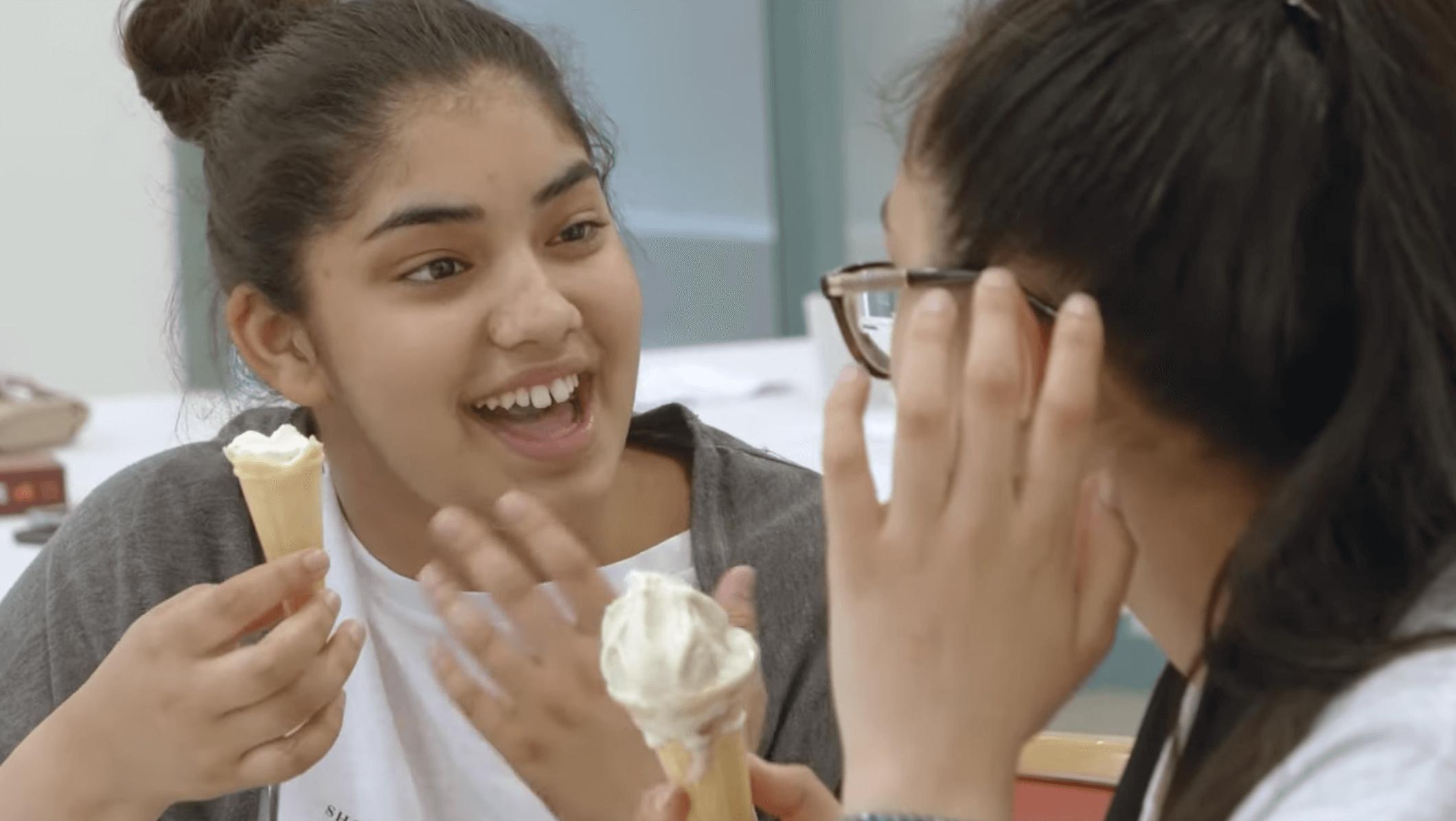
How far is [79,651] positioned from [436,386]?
0.43 metres

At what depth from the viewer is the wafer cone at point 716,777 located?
3.08 feet

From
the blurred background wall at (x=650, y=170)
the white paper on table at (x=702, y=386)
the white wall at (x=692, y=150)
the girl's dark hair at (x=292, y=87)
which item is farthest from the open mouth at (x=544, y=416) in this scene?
the white wall at (x=692, y=150)

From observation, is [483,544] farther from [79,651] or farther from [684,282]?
[684,282]

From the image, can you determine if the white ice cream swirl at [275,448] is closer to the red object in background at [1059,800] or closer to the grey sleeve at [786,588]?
the grey sleeve at [786,588]

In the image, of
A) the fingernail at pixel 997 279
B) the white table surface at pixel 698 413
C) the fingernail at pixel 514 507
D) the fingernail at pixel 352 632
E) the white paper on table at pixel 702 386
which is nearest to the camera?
the fingernail at pixel 997 279

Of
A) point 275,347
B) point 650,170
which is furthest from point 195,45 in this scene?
point 650,170

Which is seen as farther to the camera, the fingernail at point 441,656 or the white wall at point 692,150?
the white wall at point 692,150

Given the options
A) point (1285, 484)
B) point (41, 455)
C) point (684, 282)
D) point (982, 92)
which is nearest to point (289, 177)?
point (982, 92)

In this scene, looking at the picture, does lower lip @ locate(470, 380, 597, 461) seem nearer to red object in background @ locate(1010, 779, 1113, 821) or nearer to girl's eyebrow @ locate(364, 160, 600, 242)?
girl's eyebrow @ locate(364, 160, 600, 242)

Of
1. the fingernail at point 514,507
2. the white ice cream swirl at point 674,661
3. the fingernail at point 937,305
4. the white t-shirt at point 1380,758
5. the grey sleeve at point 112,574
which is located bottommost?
the grey sleeve at point 112,574

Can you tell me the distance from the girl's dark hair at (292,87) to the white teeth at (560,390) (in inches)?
9.5

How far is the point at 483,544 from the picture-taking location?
103 centimetres

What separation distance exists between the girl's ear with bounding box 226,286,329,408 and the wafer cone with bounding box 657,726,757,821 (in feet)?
2.13

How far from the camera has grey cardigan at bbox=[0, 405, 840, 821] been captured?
1384 mm
